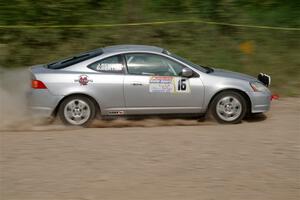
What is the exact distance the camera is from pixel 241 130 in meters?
9.04

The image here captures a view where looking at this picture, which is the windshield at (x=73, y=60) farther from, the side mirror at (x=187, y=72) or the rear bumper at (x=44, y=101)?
the side mirror at (x=187, y=72)

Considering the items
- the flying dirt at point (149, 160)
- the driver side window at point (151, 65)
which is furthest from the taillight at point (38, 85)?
the driver side window at point (151, 65)

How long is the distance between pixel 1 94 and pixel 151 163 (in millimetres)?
5169

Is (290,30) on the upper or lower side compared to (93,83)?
upper

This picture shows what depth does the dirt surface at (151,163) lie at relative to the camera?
581 cm

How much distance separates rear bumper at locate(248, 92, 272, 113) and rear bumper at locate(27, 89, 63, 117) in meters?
3.41

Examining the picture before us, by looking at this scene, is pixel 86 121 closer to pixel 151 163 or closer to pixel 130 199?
pixel 151 163

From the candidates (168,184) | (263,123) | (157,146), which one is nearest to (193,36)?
(263,123)

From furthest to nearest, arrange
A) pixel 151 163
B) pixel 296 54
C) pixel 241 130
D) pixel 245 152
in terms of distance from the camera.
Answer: pixel 296 54, pixel 241 130, pixel 245 152, pixel 151 163

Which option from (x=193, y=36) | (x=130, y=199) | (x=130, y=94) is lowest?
(x=130, y=199)

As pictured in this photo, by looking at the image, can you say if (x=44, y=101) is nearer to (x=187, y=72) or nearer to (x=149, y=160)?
(x=187, y=72)

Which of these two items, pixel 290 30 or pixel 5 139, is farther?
pixel 290 30

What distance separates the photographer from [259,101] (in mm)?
9844

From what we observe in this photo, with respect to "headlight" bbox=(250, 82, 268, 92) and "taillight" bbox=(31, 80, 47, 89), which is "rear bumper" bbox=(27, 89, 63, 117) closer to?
"taillight" bbox=(31, 80, 47, 89)
